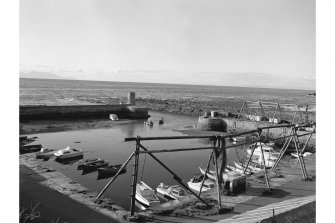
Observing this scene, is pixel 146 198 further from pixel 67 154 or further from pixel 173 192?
pixel 67 154

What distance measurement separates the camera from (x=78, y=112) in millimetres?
40156

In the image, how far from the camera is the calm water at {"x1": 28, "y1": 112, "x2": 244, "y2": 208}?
14852 millimetres

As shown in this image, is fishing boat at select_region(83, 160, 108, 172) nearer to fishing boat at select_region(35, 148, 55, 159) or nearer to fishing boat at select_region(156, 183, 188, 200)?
fishing boat at select_region(35, 148, 55, 159)

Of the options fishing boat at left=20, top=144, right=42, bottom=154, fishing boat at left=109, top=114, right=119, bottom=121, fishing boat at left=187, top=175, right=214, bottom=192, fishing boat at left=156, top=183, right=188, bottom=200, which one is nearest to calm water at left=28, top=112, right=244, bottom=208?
fishing boat at left=187, top=175, right=214, bottom=192

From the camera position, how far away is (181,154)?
21516mm

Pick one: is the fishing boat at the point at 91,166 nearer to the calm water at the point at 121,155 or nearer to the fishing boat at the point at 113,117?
the calm water at the point at 121,155

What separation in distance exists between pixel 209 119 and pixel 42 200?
84.6 feet

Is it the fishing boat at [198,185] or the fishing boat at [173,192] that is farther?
the fishing boat at [198,185]

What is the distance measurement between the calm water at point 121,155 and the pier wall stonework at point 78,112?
7796mm

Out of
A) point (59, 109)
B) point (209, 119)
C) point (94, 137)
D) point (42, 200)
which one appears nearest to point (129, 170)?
point (42, 200)

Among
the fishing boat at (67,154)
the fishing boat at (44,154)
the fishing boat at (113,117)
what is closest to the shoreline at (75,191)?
the fishing boat at (44,154)

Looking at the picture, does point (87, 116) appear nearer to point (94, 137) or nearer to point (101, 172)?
point (94, 137)

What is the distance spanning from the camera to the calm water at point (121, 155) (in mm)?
14852

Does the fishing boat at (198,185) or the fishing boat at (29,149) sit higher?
the fishing boat at (29,149)
